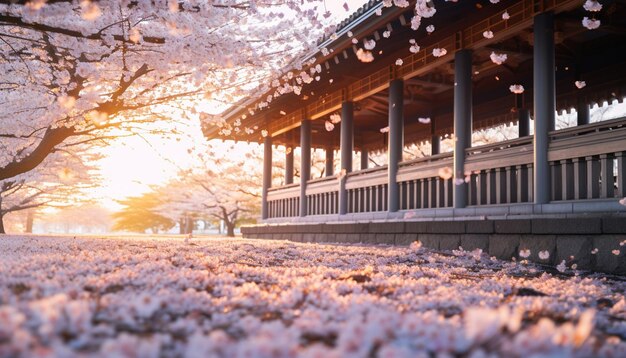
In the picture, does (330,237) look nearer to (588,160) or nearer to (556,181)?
(556,181)

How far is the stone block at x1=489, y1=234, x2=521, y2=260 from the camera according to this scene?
722 cm

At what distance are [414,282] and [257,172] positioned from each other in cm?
2682

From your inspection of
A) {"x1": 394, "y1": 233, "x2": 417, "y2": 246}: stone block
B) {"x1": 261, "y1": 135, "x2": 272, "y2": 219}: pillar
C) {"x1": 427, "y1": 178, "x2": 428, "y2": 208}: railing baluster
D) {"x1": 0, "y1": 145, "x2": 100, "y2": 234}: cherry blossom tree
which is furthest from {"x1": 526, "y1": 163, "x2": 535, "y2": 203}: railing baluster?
{"x1": 0, "y1": 145, "x2": 100, "y2": 234}: cherry blossom tree

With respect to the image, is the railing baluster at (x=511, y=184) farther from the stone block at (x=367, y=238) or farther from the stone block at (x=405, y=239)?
the stone block at (x=367, y=238)

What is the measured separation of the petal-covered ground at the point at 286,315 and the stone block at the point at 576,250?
1141 millimetres

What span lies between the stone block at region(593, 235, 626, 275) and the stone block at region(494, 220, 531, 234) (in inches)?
37.2

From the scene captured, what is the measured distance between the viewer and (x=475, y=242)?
7918mm

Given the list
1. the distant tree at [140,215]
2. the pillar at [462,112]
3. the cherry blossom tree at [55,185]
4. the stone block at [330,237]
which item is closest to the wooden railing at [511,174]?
the pillar at [462,112]

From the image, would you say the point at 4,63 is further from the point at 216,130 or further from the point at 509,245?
the point at 509,245

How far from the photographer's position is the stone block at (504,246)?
7.22 metres

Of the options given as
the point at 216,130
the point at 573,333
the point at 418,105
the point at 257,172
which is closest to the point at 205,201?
the point at 257,172

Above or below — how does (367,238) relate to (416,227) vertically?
below

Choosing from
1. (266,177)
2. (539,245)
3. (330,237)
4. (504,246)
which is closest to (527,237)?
(539,245)

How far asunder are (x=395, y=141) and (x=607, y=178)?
16.5 feet
